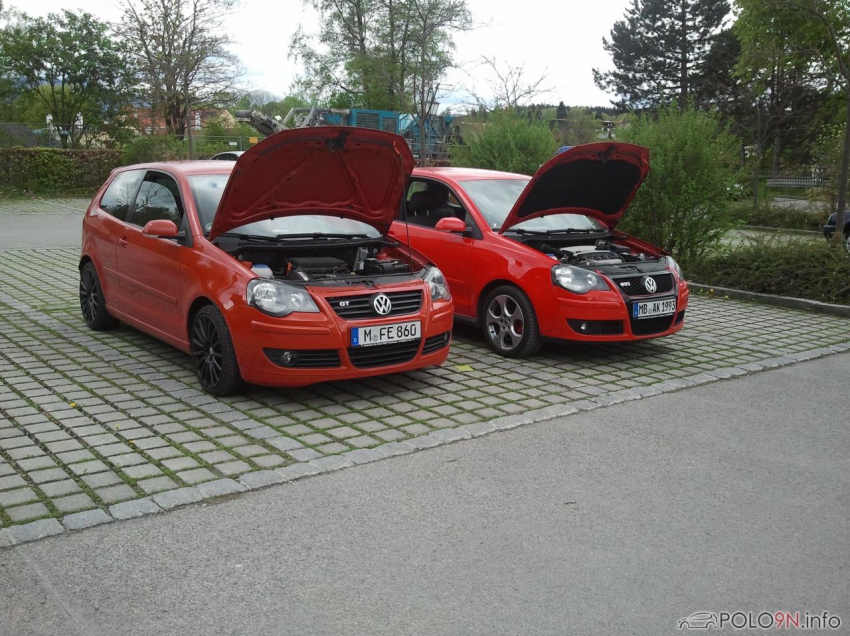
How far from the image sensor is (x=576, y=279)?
737 centimetres

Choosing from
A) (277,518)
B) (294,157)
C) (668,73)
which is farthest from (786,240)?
(668,73)

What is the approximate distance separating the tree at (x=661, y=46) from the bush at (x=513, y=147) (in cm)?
4026

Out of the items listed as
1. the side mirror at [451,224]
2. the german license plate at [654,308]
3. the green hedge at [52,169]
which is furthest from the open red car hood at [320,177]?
the green hedge at [52,169]

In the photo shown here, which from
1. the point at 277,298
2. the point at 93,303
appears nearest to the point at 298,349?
the point at 277,298

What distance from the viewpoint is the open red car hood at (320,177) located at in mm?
6293

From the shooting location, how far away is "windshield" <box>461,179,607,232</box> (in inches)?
324

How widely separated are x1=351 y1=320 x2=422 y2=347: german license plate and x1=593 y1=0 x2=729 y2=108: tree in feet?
167

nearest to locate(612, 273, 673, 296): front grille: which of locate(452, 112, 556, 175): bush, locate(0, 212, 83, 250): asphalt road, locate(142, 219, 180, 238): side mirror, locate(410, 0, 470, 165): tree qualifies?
locate(142, 219, 180, 238): side mirror

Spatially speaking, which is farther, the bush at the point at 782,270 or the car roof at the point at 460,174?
the bush at the point at 782,270

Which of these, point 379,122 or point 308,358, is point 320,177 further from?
point 379,122

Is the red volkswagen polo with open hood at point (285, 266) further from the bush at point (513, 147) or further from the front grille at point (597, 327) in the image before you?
A: the bush at point (513, 147)

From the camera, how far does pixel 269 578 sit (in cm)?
366

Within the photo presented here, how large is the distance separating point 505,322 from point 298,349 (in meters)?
2.44

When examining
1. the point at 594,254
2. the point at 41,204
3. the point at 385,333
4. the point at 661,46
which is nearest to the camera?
the point at 385,333
